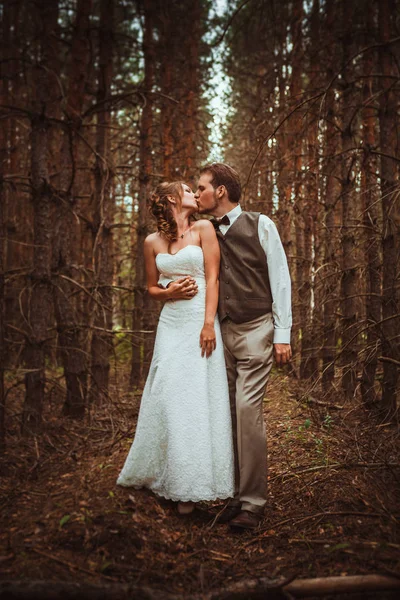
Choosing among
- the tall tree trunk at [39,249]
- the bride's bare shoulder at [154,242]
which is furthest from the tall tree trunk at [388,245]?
the tall tree trunk at [39,249]

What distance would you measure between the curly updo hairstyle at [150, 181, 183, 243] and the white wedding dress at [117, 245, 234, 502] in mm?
198

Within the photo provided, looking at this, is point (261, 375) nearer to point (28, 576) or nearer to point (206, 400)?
point (206, 400)

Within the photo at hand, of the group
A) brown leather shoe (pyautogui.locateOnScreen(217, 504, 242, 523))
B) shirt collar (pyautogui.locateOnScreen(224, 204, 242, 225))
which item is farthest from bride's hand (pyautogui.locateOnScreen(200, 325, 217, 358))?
brown leather shoe (pyautogui.locateOnScreen(217, 504, 242, 523))

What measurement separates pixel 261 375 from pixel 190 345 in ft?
1.98

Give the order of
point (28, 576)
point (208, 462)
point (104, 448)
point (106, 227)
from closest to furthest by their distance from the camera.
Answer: point (28, 576)
point (208, 462)
point (104, 448)
point (106, 227)

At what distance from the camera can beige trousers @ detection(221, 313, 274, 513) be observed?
371 centimetres

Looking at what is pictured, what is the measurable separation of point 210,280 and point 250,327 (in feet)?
1.60

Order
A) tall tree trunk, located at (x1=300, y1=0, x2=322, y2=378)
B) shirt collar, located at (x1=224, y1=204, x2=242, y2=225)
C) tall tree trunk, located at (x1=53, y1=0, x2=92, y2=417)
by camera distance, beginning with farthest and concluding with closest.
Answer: tall tree trunk, located at (x1=300, y1=0, x2=322, y2=378)
tall tree trunk, located at (x1=53, y1=0, x2=92, y2=417)
shirt collar, located at (x1=224, y1=204, x2=242, y2=225)

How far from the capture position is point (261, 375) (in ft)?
12.7

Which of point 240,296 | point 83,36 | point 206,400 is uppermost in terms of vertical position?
point 83,36

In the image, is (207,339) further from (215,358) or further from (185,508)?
(185,508)

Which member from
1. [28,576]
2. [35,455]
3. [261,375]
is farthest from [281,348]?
[35,455]

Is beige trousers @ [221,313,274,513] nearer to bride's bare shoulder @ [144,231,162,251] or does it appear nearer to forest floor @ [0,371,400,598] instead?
forest floor @ [0,371,400,598]

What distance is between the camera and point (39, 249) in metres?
5.76
